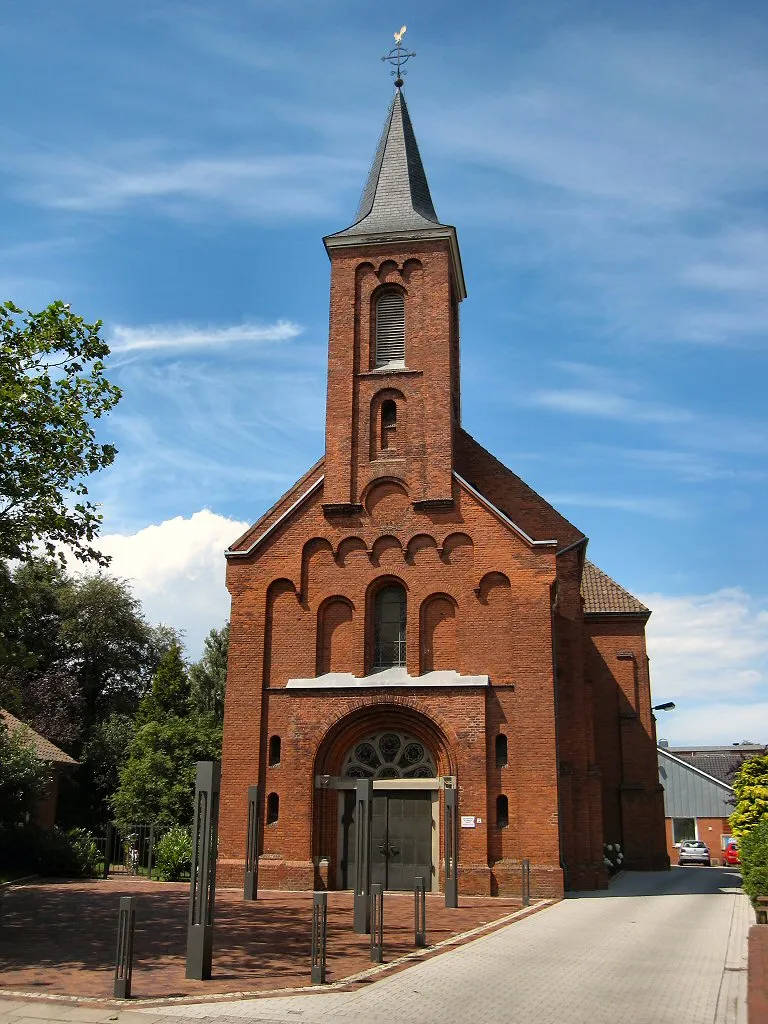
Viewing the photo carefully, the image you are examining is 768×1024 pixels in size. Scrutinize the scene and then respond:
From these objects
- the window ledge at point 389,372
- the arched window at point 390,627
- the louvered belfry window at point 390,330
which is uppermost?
the louvered belfry window at point 390,330

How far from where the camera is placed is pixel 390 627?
25.5m

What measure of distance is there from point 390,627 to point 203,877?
14353 millimetres

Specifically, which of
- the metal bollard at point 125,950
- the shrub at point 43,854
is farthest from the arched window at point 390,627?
the metal bollard at point 125,950

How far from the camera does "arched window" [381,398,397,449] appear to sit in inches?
1062

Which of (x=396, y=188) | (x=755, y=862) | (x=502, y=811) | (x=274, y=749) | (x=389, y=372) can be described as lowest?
(x=755, y=862)

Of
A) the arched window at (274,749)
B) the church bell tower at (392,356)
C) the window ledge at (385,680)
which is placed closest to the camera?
the window ledge at (385,680)

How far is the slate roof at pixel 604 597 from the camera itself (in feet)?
119

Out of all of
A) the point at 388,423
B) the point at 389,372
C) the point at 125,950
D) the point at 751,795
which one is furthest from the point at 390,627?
the point at 751,795

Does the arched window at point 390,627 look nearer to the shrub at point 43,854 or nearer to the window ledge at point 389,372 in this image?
the window ledge at point 389,372

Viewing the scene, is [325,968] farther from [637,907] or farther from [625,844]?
[625,844]

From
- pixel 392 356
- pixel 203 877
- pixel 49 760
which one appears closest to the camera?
pixel 203 877

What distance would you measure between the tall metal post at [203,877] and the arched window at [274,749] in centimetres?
1278

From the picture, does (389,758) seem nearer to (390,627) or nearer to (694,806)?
(390,627)

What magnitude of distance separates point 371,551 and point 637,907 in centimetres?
1080
